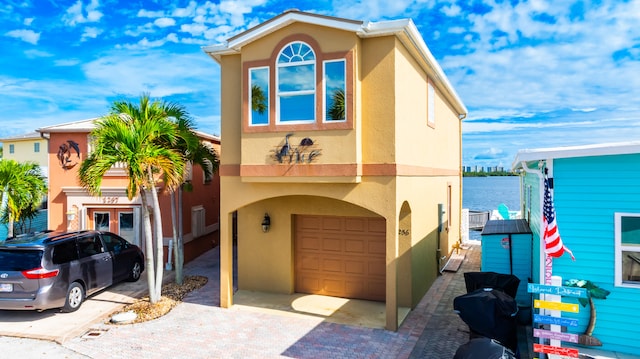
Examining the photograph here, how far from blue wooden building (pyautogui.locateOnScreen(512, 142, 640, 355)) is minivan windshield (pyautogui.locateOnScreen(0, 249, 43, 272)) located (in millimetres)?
10277

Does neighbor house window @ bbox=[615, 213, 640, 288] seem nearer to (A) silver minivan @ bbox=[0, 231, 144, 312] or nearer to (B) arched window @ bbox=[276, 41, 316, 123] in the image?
(B) arched window @ bbox=[276, 41, 316, 123]

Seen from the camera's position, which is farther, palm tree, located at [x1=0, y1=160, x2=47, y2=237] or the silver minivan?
palm tree, located at [x1=0, y1=160, x2=47, y2=237]

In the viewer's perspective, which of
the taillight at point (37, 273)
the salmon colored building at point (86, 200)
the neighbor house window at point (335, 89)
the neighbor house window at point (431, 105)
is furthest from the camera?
the salmon colored building at point (86, 200)

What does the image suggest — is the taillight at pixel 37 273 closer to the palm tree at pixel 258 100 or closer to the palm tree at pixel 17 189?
the palm tree at pixel 258 100

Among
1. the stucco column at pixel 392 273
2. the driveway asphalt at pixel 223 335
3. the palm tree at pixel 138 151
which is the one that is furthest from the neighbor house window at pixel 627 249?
the palm tree at pixel 138 151

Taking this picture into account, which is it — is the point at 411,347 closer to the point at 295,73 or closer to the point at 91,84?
the point at 295,73

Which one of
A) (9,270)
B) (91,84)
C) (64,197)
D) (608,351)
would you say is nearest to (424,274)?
(608,351)

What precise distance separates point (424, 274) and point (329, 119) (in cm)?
544

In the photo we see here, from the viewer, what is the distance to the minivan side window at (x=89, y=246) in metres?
10.1

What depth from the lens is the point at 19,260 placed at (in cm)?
886

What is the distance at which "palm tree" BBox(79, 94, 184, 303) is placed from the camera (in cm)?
911

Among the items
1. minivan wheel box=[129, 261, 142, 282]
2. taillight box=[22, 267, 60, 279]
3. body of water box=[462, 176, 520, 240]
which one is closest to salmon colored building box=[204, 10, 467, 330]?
minivan wheel box=[129, 261, 142, 282]

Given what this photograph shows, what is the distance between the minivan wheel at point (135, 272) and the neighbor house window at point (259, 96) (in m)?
6.19

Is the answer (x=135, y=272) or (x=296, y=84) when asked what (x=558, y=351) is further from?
(x=135, y=272)
